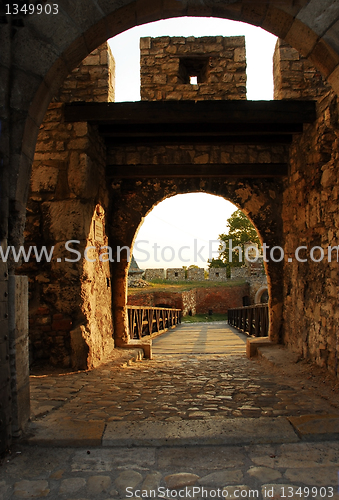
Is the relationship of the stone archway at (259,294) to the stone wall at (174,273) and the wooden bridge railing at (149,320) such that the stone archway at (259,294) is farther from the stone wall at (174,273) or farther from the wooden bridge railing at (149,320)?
the wooden bridge railing at (149,320)

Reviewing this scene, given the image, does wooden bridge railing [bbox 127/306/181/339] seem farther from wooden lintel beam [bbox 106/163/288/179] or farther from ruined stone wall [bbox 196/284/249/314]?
ruined stone wall [bbox 196/284/249/314]

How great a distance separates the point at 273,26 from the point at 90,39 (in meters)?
1.17

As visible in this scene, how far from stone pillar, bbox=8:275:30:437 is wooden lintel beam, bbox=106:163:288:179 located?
11.9 feet

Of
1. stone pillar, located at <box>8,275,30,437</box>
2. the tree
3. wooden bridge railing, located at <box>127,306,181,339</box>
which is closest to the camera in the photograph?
stone pillar, located at <box>8,275,30,437</box>

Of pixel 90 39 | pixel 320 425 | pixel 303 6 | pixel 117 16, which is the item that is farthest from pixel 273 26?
pixel 320 425

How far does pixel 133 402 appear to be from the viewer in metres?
2.98

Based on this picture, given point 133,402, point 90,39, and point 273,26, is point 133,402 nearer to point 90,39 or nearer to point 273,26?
point 90,39

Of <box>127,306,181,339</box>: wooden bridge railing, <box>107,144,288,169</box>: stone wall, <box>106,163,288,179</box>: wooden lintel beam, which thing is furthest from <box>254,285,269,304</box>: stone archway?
<box>107,144,288,169</box>: stone wall

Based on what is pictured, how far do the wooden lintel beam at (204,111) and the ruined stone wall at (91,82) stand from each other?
0.36 metres

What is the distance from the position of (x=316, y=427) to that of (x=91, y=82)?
4558 mm

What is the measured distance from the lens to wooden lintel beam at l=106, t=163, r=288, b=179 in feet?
18.0

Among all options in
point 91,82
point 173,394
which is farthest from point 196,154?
point 173,394

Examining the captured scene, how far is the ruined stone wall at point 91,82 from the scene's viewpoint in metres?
4.69

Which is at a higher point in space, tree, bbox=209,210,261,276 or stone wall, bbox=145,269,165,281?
tree, bbox=209,210,261,276
